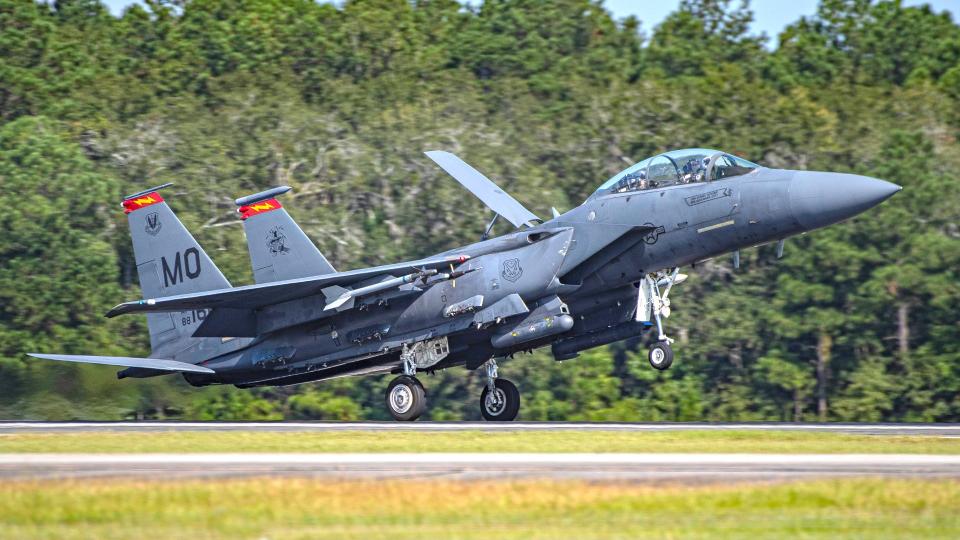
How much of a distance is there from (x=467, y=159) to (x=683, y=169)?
72.0 feet

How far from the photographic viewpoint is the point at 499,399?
2338 centimetres

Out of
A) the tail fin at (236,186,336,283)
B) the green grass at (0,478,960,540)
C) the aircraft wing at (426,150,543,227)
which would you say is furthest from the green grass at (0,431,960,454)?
the aircraft wing at (426,150,543,227)

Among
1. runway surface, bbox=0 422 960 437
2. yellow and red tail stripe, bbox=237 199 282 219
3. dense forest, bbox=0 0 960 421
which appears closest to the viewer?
runway surface, bbox=0 422 960 437

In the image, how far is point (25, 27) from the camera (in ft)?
162

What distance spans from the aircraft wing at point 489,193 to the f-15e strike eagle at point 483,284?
41 millimetres

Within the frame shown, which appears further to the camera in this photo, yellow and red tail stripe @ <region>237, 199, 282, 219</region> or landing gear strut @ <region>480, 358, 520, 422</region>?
yellow and red tail stripe @ <region>237, 199, 282, 219</region>

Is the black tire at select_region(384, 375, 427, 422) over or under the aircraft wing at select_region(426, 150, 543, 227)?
under

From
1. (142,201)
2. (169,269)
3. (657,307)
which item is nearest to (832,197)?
(657,307)

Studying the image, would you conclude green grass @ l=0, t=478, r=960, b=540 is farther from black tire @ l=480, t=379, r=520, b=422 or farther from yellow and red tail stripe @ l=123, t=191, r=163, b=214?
yellow and red tail stripe @ l=123, t=191, r=163, b=214

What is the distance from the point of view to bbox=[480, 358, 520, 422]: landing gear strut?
76.3 ft

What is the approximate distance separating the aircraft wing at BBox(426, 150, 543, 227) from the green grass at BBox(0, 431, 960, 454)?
5.28m

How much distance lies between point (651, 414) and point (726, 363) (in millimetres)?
4207

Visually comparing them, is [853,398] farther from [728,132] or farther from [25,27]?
[25,27]

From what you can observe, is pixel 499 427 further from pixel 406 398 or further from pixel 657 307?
pixel 657 307
